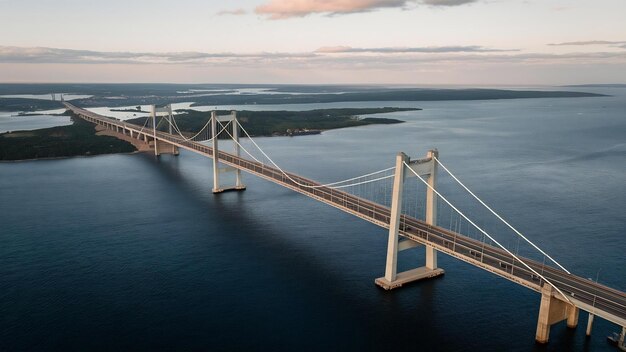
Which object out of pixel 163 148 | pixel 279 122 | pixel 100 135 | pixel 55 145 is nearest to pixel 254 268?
pixel 163 148

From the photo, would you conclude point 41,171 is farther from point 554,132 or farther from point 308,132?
point 554,132

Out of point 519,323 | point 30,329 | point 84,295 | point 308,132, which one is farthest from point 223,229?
point 308,132

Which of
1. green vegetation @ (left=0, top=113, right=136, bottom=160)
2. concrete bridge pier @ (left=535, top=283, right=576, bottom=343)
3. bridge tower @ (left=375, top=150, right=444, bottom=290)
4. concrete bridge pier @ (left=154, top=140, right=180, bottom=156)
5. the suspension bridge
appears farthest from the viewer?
concrete bridge pier @ (left=154, top=140, right=180, bottom=156)

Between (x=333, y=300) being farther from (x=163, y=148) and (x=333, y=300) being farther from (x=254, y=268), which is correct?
(x=163, y=148)

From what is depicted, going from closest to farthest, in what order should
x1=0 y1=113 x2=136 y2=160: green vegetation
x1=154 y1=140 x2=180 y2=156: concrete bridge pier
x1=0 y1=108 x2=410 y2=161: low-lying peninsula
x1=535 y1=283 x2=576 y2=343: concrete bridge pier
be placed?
x1=535 y1=283 x2=576 y2=343: concrete bridge pier → x1=0 y1=113 x2=136 y2=160: green vegetation → x1=0 y1=108 x2=410 y2=161: low-lying peninsula → x1=154 y1=140 x2=180 y2=156: concrete bridge pier

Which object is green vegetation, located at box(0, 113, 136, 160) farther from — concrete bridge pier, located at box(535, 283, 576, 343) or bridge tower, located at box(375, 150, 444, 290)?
concrete bridge pier, located at box(535, 283, 576, 343)

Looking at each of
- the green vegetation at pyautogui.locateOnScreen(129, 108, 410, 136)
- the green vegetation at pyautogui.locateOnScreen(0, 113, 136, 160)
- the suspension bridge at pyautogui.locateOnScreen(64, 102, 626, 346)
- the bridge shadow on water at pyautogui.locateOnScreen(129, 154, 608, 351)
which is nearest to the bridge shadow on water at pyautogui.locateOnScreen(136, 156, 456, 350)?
the bridge shadow on water at pyautogui.locateOnScreen(129, 154, 608, 351)
